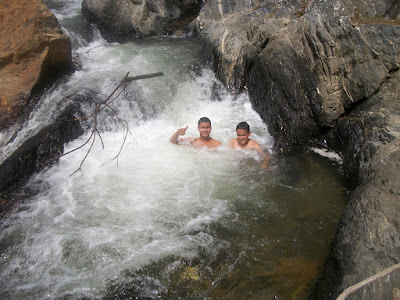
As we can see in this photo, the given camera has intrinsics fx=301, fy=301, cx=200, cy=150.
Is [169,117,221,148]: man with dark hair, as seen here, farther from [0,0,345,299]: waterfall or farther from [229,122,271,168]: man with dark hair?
[229,122,271,168]: man with dark hair

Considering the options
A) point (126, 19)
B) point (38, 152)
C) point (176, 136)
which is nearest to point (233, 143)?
point (176, 136)

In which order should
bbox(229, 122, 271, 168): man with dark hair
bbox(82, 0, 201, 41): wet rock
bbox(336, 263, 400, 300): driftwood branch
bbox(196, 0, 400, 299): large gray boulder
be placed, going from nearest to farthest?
bbox(336, 263, 400, 300): driftwood branch
bbox(196, 0, 400, 299): large gray boulder
bbox(229, 122, 271, 168): man with dark hair
bbox(82, 0, 201, 41): wet rock

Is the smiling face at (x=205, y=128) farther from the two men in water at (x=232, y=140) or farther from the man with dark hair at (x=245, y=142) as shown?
the man with dark hair at (x=245, y=142)

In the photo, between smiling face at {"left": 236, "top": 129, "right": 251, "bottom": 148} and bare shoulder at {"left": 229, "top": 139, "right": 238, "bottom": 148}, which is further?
bare shoulder at {"left": 229, "top": 139, "right": 238, "bottom": 148}

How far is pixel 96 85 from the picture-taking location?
6.02 meters

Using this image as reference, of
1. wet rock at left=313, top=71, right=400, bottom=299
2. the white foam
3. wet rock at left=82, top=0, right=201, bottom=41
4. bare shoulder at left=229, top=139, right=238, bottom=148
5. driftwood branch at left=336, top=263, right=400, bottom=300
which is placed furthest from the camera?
wet rock at left=82, top=0, right=201, bottom=41

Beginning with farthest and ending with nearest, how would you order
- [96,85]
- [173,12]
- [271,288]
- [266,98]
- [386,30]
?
[173,12]
[96,85]
[266,98]
[386,30]
[271,288]

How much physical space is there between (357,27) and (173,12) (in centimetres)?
661

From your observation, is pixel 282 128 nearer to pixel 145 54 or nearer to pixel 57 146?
pixel 57 146

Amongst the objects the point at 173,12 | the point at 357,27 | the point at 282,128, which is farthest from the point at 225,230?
the point at 173,12

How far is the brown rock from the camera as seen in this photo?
17.1 feet

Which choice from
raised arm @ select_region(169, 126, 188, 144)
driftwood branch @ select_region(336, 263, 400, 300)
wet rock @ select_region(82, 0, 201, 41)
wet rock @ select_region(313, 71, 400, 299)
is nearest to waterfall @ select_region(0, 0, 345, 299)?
raised arm @ select_region(169, 126, 188, 144)

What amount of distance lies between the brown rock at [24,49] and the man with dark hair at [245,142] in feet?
12.1

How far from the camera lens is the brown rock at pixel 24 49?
5199 mm
